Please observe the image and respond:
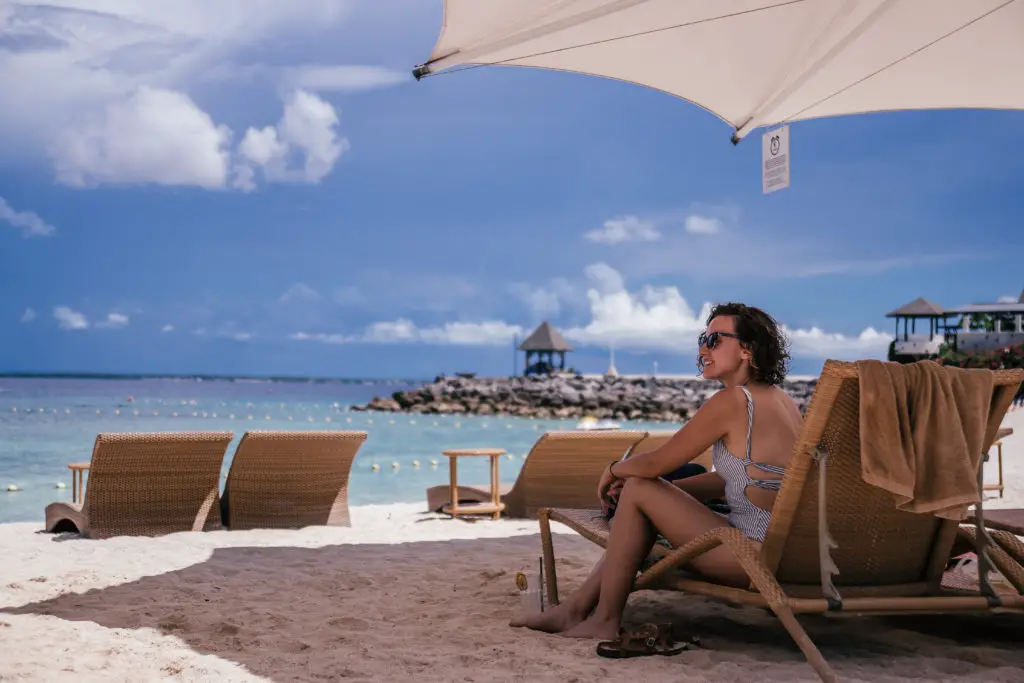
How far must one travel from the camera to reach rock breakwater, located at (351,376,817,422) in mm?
38250

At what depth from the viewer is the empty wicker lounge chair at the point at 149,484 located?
5125mm

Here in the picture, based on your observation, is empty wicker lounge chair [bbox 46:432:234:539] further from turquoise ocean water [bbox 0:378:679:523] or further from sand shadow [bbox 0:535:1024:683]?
turquoise ocean water [bbox 0:378:679:523]

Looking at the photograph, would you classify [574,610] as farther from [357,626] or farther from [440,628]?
[357,626]

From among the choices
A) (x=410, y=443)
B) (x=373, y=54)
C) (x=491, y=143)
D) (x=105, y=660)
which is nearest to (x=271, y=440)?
(x=105, y=660)

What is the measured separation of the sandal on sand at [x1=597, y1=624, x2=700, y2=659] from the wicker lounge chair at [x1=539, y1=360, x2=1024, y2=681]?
0.18m

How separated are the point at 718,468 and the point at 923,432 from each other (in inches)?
25.4

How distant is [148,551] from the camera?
15.6 ft

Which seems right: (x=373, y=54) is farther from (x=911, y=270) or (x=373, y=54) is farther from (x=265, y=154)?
(x=911, y=270)

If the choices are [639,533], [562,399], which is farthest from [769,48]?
[562,399]

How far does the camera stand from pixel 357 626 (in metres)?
3.31

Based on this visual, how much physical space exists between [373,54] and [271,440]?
95909mm

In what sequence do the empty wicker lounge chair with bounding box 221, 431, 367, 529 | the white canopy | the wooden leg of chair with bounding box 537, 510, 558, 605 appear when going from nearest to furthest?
the wooden leg of chair with bounding box 537, 510, 558, 605 → the white canopy → the empty wicker lounge chair with bounding box 221, 431, 367, 529

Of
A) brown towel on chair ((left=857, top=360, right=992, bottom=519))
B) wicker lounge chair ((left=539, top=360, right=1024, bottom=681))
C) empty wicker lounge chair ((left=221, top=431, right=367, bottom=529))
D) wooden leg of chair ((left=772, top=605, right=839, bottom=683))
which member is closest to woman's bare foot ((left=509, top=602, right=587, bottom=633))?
wicker lounge chair ((left=539, top=360, right=1024, bottom=681))

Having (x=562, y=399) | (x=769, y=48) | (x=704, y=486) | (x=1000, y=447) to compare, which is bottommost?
(x=562, y=399)
